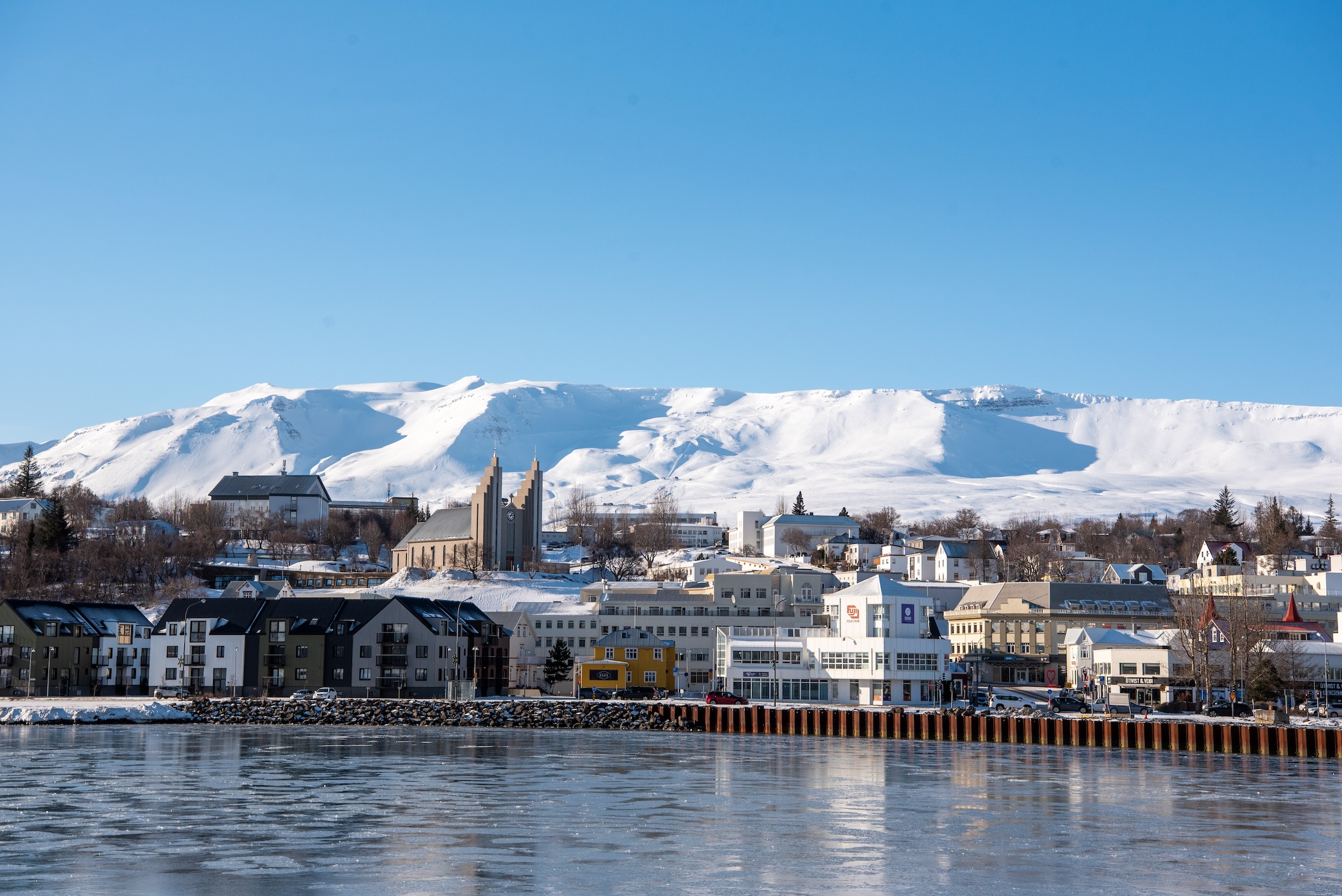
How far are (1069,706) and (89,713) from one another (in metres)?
58.7

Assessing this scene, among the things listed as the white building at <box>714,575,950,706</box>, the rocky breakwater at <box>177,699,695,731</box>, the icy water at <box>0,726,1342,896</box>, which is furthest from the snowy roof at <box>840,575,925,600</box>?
the icy water at <box>0,726,1342,896</box>

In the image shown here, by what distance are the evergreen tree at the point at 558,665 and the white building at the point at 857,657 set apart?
20.0m

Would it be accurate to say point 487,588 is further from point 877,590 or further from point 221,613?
point 877,590

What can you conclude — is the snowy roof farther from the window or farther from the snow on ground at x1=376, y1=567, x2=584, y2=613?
the snow on ground at x1=376, y1=567, x2=584, y2=613

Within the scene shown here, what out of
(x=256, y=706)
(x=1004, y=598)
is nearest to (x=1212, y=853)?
(x=256, y=706)

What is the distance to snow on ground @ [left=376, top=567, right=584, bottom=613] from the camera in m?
161

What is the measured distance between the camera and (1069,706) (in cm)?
9094

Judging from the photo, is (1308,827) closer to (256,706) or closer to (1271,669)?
(1271,669)

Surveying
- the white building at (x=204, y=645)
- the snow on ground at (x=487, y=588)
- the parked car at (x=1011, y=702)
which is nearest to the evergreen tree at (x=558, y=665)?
the white building at (x=204, y=645)

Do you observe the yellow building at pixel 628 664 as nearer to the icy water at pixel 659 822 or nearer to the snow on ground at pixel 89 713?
the snow on ground at pixel 89 713

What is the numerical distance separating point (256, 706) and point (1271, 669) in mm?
63923

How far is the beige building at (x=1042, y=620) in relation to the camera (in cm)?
14238

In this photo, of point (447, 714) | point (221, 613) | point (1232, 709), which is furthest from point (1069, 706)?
point (221, 613)

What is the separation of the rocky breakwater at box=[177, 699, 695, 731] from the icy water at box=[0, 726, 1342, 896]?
70.9 ft
